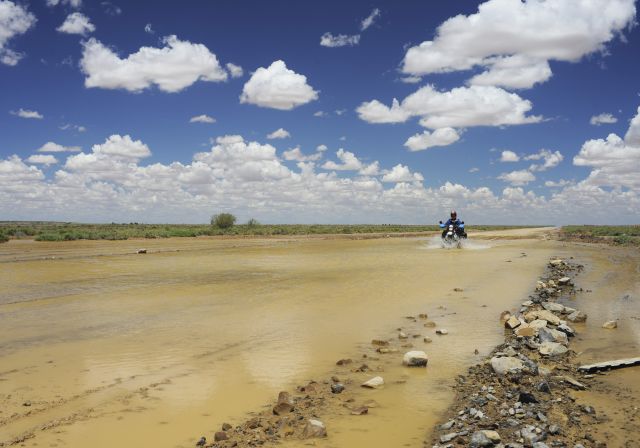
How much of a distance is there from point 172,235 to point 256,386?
5325 cm

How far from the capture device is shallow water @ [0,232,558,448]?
5.71m

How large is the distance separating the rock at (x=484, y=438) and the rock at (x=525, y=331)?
455cm

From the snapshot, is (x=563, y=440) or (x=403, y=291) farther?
(x=403, y=291)

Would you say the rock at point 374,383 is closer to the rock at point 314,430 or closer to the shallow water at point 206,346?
the shallow water at point 206,346

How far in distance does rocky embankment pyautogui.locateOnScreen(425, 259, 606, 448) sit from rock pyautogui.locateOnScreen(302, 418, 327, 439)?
1118mm

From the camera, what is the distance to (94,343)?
9.30 metres

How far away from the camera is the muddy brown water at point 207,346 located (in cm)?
570

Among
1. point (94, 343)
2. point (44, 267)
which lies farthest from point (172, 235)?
point (94, 343)

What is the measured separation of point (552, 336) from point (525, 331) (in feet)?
1.53

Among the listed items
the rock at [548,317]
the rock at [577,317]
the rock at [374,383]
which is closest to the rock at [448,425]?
the rock at [374,383]

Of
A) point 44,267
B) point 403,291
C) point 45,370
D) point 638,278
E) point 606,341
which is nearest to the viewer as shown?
point 45,370

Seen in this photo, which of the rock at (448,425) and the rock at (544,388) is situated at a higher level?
the rock at (544,388)

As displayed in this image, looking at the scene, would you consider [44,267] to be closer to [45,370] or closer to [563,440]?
[45,370]

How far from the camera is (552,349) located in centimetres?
811
